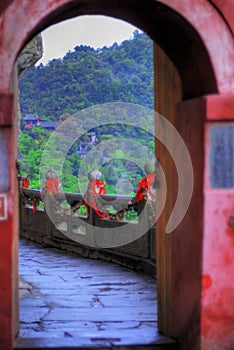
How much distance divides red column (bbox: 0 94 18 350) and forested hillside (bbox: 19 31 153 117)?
18.8 meters

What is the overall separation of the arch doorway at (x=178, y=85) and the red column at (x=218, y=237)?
0.05 metres

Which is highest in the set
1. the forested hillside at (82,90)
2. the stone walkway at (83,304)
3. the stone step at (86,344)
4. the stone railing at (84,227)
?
the forested hillside at (82,90)

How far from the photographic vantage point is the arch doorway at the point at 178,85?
436 centimetres

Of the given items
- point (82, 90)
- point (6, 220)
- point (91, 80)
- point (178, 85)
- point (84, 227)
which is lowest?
point (84, 227)

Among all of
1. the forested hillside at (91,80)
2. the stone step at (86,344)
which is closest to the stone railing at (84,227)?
the stone step at (86,344)

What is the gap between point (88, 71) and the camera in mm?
25109

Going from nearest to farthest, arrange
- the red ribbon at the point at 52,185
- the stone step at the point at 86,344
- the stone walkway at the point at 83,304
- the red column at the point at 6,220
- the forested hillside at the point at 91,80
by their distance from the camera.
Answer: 1. the red column at the point at 6,220
2. the stone step at the point at 86,344
3. the stone walkway at the point at 83,304
4. the red ribbon at the point at 52,185
5. the forested hillside at the point at 91,80

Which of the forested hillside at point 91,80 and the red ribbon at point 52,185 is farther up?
the forested hillside at point 91,80

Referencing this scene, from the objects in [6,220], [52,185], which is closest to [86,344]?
[6,220]

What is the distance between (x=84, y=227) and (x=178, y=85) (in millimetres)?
5963

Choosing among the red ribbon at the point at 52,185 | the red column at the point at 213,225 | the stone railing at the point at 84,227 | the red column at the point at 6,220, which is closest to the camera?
the red column at the point at 6,220

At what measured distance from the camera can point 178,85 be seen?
511 centimetres

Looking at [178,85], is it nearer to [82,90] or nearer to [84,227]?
[84,227]

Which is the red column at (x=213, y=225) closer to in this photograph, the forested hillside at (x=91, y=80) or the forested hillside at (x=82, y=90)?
the forested hillside at (x=82, y=90)
